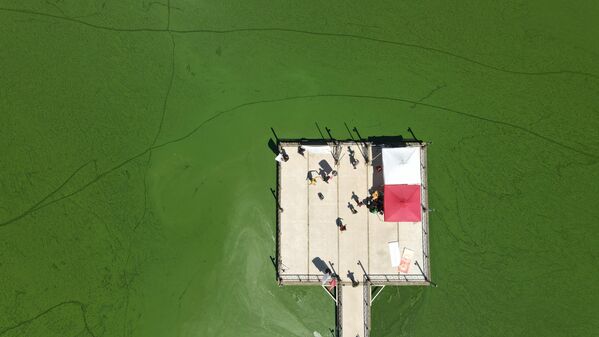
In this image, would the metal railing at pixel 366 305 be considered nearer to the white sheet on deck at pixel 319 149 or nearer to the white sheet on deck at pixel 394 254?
the white sheet on deck at pixel 394 254

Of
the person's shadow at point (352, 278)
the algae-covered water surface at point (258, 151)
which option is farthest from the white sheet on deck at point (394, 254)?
the person's shadow at point (352, 278)

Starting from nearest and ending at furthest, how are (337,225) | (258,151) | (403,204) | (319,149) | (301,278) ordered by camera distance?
1. (403,204)
2. (301,278)
3. (337,225)
4. (319,149)
5. (258,151)

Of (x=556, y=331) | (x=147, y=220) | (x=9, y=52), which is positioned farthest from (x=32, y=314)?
(x=556, y=331)

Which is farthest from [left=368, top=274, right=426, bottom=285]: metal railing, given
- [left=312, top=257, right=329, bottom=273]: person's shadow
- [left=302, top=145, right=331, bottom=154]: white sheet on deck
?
[left=302, top=145, right=331, bottom=154]: white sheet on deck

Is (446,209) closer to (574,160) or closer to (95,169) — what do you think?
(574,160)

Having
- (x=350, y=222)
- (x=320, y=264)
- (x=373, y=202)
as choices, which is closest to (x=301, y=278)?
(x=320, y=264)

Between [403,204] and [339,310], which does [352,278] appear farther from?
[403,204]

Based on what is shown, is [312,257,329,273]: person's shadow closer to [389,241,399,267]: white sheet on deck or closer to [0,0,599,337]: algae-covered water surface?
[0,0,599,337]: algae-covered water surface
